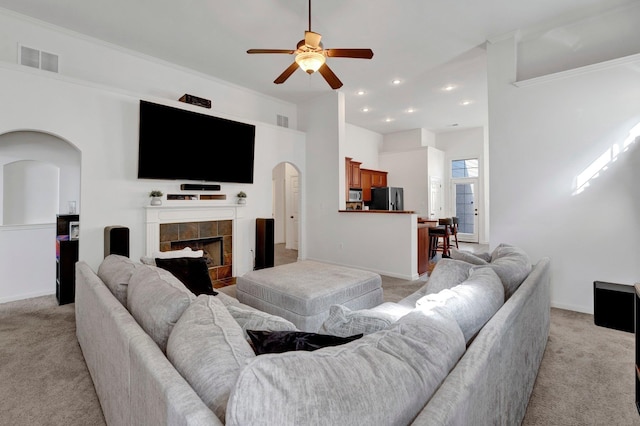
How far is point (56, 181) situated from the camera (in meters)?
4.27

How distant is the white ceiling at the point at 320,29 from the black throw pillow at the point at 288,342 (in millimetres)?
3412

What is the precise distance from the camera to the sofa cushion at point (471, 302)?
1.30 m

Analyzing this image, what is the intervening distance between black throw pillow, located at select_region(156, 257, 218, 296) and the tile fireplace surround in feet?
5.81

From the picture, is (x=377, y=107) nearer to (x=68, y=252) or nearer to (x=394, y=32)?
(x=394, y=32)

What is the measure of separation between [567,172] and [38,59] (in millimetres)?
6413

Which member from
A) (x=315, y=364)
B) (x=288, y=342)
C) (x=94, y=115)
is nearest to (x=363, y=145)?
(x=94, y=115)

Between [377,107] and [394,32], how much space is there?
2.90 metres

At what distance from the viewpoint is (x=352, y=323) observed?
1.36m

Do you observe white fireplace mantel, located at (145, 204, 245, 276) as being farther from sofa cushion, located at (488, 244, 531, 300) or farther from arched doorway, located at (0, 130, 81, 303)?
sofa cushion, located at (488, 244, 531, 300)

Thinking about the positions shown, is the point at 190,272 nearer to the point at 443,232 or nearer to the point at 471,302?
the point at 471,302

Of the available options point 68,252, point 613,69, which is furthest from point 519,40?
point 68,252

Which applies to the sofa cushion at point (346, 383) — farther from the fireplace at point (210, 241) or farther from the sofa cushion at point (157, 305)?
the fireplace at point (210, 241)

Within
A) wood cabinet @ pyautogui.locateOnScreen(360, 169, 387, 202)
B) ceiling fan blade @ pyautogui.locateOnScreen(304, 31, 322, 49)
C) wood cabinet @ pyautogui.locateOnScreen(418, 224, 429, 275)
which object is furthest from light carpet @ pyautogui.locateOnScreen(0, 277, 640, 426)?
wood cabinet @ pyautogui.locateOnScreen(360, 169, 387, 202)

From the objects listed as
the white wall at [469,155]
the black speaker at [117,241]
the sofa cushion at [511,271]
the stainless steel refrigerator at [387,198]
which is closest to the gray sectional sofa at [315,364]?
the sofa cushion at [511,271]
